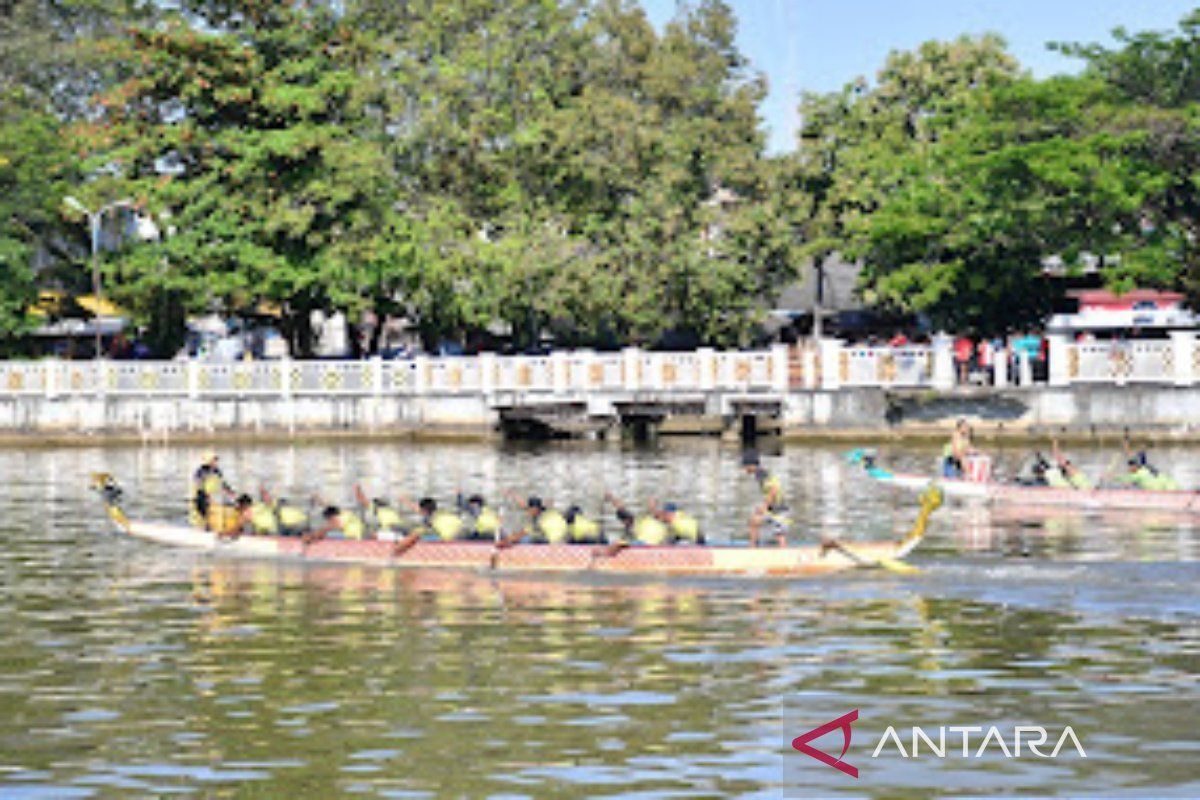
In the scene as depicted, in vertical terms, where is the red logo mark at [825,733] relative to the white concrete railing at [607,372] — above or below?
below

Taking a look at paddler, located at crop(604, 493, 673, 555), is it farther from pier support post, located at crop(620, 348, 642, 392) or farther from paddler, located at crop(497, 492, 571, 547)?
pier support post, located at crop(620, 348, 642, 392)

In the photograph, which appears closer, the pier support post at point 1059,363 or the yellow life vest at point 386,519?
the yellow life vest at point 386,519

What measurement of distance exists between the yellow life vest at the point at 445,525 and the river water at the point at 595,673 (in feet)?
2.89

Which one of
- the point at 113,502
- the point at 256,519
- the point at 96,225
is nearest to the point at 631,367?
the point at 96,225

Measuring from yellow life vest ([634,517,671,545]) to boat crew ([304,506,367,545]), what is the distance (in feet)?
15.3

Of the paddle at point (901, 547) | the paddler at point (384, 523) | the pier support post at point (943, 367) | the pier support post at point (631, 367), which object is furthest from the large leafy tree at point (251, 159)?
the paddle at point (901, 547)

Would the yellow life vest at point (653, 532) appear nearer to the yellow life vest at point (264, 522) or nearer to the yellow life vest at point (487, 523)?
the yellow life vest at point (487, 523)

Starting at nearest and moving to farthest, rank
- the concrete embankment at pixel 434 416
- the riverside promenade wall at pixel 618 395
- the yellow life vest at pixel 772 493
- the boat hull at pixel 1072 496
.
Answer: the yellow life vest at pixel 772 493 → the boat hull at pixel 1072 496 → the riverside promenade wall at pixel 618 395 → the concrete embankment at pixel 434 416

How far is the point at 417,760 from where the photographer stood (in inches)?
742

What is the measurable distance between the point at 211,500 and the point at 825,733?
17.8 metres

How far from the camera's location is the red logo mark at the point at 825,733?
61.0ft

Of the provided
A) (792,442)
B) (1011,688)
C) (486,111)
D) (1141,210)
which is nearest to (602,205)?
(486,111)

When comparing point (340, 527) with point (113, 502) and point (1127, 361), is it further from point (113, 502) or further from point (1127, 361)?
point (1127, 361)

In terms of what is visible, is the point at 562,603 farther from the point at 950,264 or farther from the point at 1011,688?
the point at 950,264
